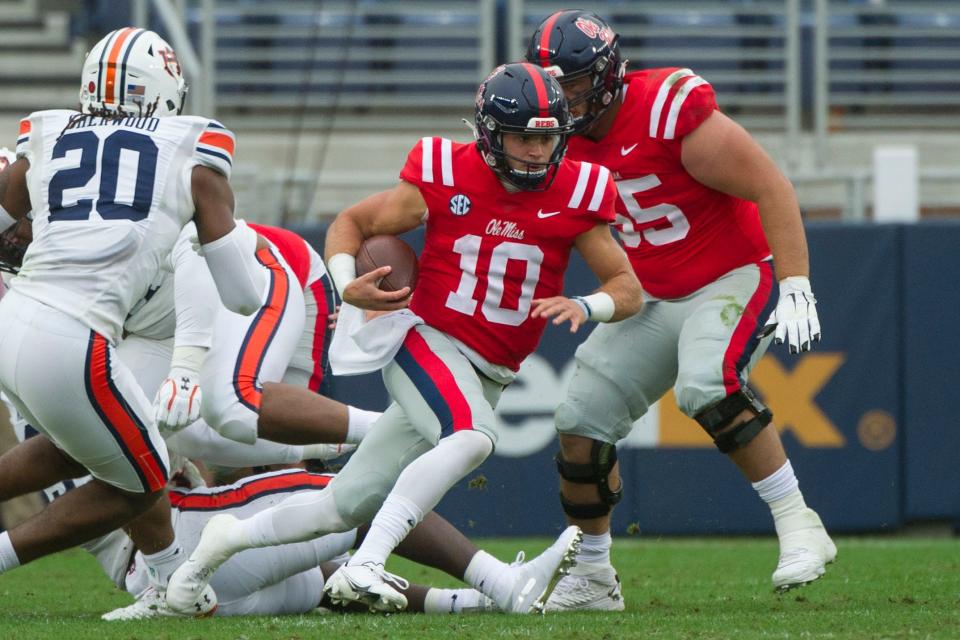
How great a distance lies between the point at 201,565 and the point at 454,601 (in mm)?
720

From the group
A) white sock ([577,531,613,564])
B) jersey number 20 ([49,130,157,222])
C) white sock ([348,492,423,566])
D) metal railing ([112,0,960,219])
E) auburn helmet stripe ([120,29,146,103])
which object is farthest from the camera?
metal railing ([112,0,960,219])

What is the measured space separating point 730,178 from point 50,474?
212 cm

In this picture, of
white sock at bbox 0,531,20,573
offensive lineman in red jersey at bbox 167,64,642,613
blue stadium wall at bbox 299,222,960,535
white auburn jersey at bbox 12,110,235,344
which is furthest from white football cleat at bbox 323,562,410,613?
blue stadium wall at bbox 299,222,960,535

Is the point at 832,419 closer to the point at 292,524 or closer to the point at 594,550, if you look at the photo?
the point at 594,550

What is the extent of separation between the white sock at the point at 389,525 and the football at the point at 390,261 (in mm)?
579

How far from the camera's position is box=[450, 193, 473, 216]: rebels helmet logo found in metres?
4.02

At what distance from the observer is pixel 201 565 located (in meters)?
3.92

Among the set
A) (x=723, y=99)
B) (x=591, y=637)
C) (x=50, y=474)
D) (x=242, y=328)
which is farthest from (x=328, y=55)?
(x=591, y=637)

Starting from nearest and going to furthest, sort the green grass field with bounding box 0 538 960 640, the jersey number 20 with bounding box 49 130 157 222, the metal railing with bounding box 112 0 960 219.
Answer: the green grass field with bounding box 0 538 960 640
the jersey number 20 with bounding box 49 130 157 222
the metal railing with bounding box 112 0 960 219

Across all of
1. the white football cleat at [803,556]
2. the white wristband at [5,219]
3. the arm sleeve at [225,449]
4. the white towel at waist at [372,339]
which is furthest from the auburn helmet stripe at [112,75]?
the white football cleat at [803,556]

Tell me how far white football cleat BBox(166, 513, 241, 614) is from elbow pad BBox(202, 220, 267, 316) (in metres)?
0.59

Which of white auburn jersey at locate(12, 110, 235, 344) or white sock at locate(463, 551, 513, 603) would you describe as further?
white sock at locate(463, 551, 513, 603)

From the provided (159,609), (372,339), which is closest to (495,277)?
(372,339)

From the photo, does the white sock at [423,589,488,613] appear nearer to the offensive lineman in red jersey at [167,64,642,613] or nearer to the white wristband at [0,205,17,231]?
the offensive lineman in red jersey at [167,64,642,613]
